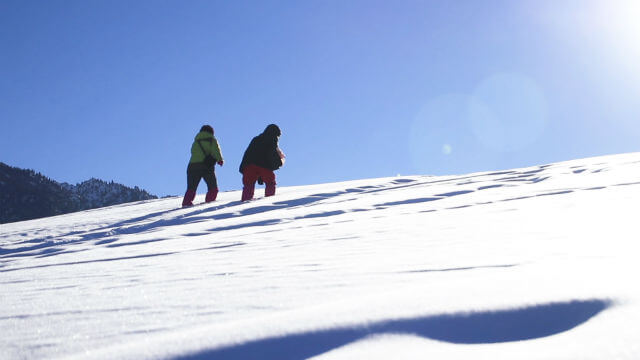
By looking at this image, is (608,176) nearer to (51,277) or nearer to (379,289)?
(379,289)

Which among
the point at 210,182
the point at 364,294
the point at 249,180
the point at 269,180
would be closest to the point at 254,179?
the point at 249,180

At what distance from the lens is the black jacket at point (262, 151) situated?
9195 millimetres

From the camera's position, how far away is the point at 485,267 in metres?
1.89

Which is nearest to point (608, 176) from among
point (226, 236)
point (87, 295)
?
point (226, 236)

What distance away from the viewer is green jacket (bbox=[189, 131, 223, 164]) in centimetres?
925

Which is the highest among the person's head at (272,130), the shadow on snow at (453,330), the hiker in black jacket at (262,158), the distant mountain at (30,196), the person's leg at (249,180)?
the distant mountain at (30,196)

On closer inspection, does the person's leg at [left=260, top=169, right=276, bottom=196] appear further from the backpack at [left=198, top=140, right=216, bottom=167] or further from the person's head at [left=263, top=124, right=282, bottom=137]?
the backpack at [left=198, top=140, right=216, bottom=167]

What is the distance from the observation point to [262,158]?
921 cm

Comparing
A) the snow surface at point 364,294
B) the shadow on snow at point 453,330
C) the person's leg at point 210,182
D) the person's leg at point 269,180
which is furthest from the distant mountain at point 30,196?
the shadow on snow at point 453,330

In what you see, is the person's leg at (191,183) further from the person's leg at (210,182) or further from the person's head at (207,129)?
the person's head at (207,129)

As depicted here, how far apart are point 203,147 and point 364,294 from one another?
26.6ft

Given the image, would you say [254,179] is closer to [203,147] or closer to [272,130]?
[272,130]

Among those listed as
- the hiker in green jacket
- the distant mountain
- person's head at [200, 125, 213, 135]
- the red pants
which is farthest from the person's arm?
the distant mountain

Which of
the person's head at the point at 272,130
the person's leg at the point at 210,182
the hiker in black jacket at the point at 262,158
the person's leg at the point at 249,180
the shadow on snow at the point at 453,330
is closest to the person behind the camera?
the shadow on snow at the point at 453,330
